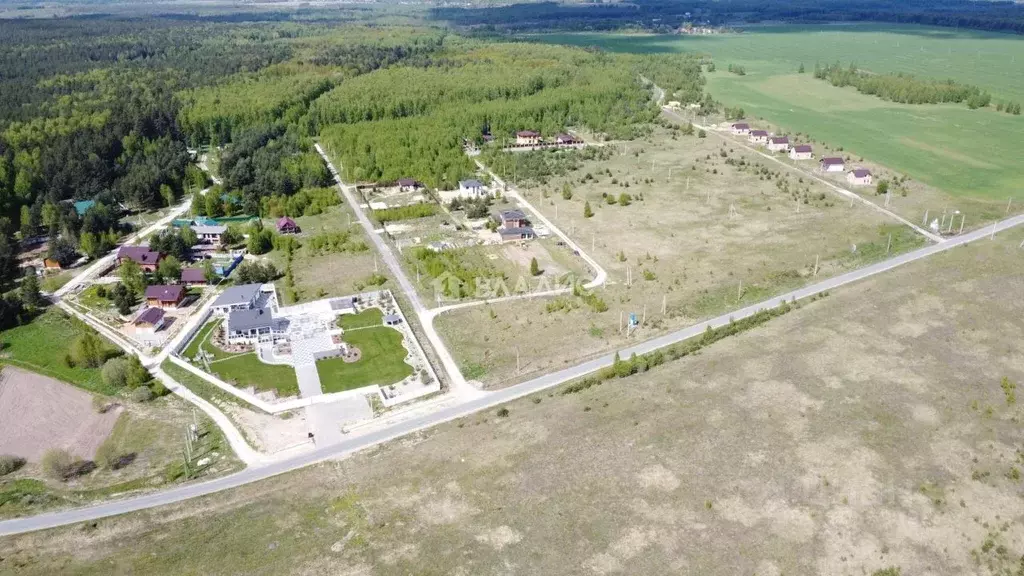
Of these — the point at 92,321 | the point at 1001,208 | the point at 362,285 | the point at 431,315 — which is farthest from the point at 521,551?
the point at 1001,208

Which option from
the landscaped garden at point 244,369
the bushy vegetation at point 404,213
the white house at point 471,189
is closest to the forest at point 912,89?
the white house at point 471,189

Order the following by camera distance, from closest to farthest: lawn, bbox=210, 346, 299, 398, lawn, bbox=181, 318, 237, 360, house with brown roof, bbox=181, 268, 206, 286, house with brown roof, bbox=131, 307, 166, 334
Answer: lawn, bbox=210, 346, 299, 398, lawn, bbox=181, 318, 237, 360, house with brown roof, bbox=131, 307, 166, 334, house with brown roof, bbox=181, 268, 206, 286

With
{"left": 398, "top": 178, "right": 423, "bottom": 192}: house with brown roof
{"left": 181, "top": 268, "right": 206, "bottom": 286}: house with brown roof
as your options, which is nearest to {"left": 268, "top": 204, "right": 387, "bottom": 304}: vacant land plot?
{"left": 181, "top": 268, "right": 206, "bottom": 286}: house with brown roof

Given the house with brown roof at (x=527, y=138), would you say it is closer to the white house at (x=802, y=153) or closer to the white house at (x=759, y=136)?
the white house at (x=759, y=136)

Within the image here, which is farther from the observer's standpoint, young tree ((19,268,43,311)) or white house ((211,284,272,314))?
young tree ((19,268,43,311))

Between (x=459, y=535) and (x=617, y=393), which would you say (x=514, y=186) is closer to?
(x=617, y=393)

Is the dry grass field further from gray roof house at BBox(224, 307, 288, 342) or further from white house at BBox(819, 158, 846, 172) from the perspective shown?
white house at BBox(819, 158, 846, 172)
